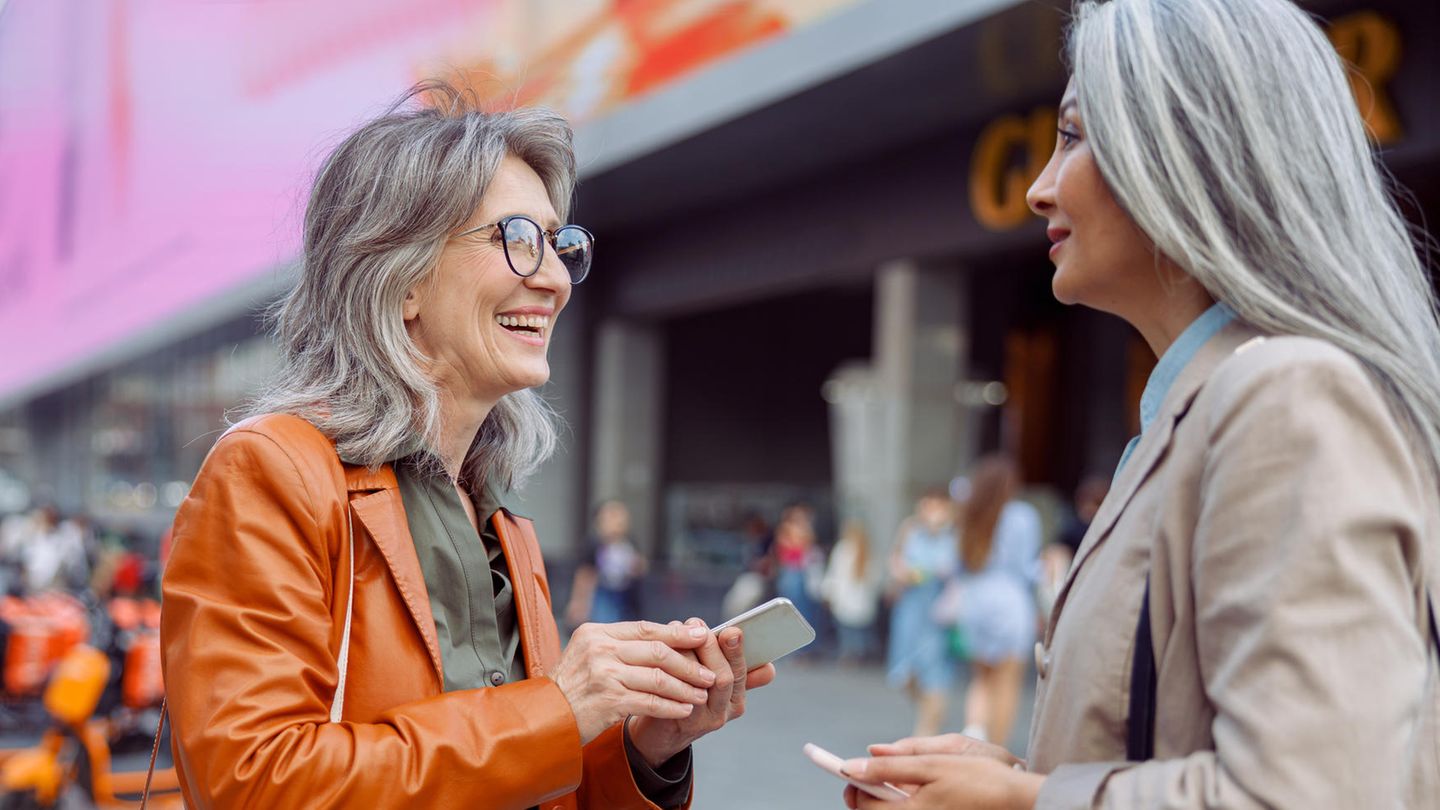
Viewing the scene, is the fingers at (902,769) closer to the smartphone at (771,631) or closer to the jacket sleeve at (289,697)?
the smartphone at (771,631)

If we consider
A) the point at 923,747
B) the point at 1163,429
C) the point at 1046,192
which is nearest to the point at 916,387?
the point at 1046,192

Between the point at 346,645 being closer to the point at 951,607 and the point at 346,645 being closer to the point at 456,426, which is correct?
the point at 456,426

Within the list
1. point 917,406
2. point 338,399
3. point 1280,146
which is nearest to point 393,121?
point 338,399

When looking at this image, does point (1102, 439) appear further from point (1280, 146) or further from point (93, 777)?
point (1280, 146)

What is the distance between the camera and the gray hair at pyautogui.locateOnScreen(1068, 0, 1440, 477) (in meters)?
1.43

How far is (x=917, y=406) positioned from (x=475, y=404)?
14360mm

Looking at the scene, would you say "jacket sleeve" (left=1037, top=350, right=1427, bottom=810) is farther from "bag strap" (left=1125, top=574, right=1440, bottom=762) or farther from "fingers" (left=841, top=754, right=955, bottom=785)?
"fingers" (left=841, top=754, right=955, bottom=785)

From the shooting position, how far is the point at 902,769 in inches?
60.1

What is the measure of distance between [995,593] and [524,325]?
6.47 meters

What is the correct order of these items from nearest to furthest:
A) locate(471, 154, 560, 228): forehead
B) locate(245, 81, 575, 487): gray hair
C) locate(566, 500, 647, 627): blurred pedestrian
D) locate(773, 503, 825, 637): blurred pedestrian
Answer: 1. locate(245, 81, 575, 487): gray hair
2. locate(471, 154, 560, 228): forehead
3. locate(566, 500, 647, 627): blurred pedestrian
4. locate(773, 503, 825, 637): blurred pedestrian

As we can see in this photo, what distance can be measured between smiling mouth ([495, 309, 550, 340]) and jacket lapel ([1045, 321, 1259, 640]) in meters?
1.05

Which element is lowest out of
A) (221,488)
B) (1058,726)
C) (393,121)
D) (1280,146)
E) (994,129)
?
(1058,726)

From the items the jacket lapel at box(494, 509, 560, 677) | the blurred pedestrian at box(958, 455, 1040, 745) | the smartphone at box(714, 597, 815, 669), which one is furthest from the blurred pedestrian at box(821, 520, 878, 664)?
the smartphone at box(714, 597, 815, 669)

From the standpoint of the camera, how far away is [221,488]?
180 centimetres
